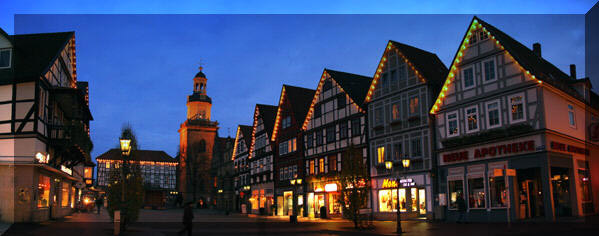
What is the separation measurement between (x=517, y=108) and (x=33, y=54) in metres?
30.1

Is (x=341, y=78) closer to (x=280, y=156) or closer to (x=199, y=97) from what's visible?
(x=280, y=156)

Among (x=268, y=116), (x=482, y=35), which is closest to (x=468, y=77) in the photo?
(x=482, y=35)

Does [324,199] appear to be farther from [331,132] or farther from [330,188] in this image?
[331,132]

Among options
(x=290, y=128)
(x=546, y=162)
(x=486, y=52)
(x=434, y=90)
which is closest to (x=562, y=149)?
(x=546, y=162)

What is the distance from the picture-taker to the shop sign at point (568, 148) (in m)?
29.0

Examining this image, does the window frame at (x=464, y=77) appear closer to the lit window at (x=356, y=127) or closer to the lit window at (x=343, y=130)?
the lit window at (x=356, y=127)

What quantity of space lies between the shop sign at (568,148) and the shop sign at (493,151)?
3.98 feet

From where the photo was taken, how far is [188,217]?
22.1 meters

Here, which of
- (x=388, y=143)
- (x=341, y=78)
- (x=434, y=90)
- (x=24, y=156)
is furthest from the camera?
(x=341, y=78)

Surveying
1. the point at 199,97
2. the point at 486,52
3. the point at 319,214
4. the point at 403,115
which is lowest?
the point at 319,214

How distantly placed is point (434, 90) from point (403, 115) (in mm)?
3092

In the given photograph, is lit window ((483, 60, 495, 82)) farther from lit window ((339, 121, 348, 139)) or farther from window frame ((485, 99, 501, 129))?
lit window ((339, 121, 348, 139))

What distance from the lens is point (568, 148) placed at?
1197 inches

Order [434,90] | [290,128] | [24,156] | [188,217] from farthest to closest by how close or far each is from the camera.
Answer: [290,128]
[434,90]
[24,156]
[188,217]
